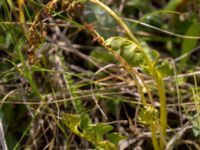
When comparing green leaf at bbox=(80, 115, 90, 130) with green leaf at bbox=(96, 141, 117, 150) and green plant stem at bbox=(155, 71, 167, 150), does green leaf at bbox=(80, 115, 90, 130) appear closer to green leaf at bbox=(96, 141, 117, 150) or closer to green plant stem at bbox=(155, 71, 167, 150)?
green leaf at bbox=(96, 141, 117, 150)

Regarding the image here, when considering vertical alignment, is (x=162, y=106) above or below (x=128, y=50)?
below

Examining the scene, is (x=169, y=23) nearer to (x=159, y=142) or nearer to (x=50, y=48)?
(x=50, y=48)

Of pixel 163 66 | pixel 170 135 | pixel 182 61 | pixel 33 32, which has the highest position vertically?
pixel 33 32

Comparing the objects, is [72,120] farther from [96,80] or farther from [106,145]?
[96,80]

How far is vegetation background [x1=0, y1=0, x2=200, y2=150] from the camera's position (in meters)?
1.12

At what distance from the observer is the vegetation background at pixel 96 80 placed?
1116 mm

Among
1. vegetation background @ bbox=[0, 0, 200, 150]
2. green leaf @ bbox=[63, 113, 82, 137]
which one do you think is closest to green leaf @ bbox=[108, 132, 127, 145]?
vegetation background @ bbox=[0, 0, 200, 150]

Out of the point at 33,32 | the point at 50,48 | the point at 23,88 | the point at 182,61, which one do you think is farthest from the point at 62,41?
the point at 33,32

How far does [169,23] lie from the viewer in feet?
5.66

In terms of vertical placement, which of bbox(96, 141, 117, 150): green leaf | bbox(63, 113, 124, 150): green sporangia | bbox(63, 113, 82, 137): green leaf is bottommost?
bbox(96, 141, 117, 150): green leaf

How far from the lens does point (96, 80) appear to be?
1.46 m

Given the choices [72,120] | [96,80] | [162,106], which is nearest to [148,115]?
[162,106]

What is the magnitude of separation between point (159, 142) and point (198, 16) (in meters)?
0.62

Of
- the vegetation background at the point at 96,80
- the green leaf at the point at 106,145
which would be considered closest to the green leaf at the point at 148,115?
the vegetation background at the point at 96,80
